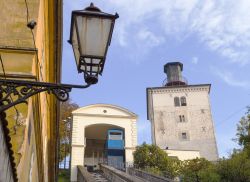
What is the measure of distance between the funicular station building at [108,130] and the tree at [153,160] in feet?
6.54

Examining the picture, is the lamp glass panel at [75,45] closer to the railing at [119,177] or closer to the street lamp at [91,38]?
the street lamp at [91,38]

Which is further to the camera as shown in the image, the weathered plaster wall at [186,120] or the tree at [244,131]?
the weathered plaster wall at [186,120]

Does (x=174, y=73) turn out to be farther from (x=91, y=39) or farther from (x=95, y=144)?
(x=91, y=39)

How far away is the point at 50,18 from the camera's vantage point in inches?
379

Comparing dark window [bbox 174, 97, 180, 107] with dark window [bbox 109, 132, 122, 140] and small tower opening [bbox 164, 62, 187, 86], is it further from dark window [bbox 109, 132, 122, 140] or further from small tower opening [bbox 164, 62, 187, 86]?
dark window [bbox 109, 132, 122, 140]

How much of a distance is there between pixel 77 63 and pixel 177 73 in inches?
2397

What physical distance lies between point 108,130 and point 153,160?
7.89 metres

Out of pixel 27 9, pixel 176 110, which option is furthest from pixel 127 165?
pixel 27 9

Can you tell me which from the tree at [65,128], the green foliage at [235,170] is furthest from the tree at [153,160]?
the tree at [65,128]

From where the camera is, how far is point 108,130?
41.1m

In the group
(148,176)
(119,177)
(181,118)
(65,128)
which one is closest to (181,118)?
(181,118)

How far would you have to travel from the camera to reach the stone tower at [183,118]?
2092 inches

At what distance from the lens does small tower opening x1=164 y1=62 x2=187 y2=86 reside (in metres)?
63.4

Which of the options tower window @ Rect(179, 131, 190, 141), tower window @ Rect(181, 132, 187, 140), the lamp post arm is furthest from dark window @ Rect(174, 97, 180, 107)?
the lamp post arm
